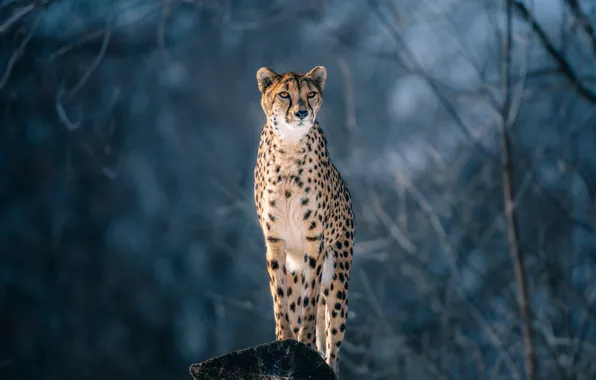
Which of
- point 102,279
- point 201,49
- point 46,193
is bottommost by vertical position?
point 102,279

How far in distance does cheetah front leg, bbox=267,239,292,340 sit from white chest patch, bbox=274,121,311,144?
528mm

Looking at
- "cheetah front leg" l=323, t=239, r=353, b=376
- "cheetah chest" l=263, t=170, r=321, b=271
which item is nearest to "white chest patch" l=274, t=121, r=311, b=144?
"cheetah chest" l=263, t=170, r=321, b=271

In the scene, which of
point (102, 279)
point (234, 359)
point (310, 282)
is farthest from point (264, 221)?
point (102, 279)

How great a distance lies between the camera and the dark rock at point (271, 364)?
136 inches

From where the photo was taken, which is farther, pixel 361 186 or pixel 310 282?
pixel 361 186

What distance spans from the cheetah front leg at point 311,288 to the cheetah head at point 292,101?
58 centimetres

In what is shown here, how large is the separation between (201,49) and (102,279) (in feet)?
16.0

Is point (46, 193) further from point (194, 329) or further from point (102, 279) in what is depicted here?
point (194, 329)

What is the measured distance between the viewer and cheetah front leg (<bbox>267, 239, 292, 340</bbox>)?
4289 millimetres

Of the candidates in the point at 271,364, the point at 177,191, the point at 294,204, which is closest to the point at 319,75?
the point at 294,204

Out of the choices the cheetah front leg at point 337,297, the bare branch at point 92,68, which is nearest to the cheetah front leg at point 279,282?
the cheetah front leg at point 337,297

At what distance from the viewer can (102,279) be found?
15461 millimetres

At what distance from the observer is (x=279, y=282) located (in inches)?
171

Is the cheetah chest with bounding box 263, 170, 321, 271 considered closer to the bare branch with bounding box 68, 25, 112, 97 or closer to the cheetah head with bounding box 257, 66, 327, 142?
the cheetah head with bounding box 257, 66, 327, 142
